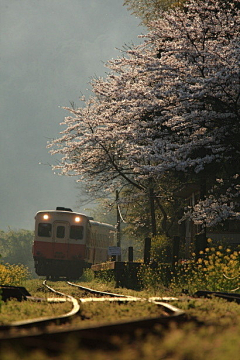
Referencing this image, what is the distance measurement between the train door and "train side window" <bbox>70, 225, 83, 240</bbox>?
0.23 m

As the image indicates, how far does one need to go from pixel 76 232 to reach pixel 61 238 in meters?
0.89

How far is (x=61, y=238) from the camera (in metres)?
29.2

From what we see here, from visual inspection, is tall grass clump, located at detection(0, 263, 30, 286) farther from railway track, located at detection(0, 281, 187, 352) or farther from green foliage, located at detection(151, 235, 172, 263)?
railway track, located at detection(0, 281, 187, 352)

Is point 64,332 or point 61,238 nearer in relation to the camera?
point 64,332

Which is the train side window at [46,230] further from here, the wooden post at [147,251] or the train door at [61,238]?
the wooden post at [147,251]

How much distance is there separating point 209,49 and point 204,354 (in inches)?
578

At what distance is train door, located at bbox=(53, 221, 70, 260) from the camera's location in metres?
29.2

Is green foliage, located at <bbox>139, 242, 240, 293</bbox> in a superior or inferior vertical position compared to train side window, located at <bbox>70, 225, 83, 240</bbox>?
inferior

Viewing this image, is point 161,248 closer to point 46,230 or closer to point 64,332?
point 46,230

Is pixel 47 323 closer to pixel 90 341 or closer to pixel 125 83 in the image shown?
pixel 90 341

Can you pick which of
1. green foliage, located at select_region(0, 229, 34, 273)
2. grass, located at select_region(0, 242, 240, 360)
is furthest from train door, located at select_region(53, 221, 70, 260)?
green foliage, located at select_region(0, 229, 34, 273)

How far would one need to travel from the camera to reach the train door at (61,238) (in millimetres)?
29203

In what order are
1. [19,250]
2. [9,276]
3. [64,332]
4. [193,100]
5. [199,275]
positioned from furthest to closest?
[19,250], [9,276], [193,100], [199,275], [64,332]

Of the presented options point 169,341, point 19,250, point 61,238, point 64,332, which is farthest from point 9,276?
point 19,250
